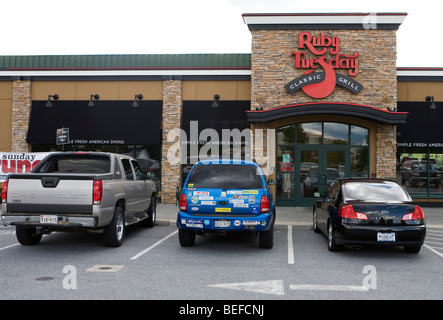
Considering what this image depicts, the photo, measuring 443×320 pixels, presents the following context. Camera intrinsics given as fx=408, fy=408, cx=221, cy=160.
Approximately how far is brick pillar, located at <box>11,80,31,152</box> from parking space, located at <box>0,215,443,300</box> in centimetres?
906

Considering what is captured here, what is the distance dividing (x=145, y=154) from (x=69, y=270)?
11.0 m

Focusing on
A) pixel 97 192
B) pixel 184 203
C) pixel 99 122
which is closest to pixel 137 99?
pixel 99 122

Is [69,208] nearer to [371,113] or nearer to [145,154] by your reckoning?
[145,154]

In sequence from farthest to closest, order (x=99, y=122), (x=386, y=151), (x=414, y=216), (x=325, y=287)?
(x=99, y=122), (x=386, y=151), (x=414, y=216), (x=325, y=287)

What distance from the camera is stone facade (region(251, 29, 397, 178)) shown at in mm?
15578

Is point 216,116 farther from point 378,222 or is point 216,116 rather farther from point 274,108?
point 378,222

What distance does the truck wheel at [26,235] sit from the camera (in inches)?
332

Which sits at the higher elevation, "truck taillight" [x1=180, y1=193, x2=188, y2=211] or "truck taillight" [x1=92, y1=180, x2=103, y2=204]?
"truck taillight" [x1=92, y1=180, x2=103, y2=204]

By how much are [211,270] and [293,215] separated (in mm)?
7599

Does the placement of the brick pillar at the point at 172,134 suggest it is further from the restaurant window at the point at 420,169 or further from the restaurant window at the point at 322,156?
the restaurant window at the point at 420,169

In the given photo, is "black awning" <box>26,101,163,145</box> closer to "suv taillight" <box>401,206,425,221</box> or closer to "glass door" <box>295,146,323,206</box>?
"glass door" <box>295,146,323,206</box>

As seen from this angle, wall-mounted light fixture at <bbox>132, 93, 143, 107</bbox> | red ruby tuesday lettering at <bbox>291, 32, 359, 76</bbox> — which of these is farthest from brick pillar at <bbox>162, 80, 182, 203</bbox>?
red ruby tuesday lettering at <bbox>291, 32, 359, 76</bbox>

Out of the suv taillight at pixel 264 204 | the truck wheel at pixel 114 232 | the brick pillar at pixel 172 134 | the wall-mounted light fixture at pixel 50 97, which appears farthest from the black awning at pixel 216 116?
the suv taillight at pixel 264 204

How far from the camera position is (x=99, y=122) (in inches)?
670
